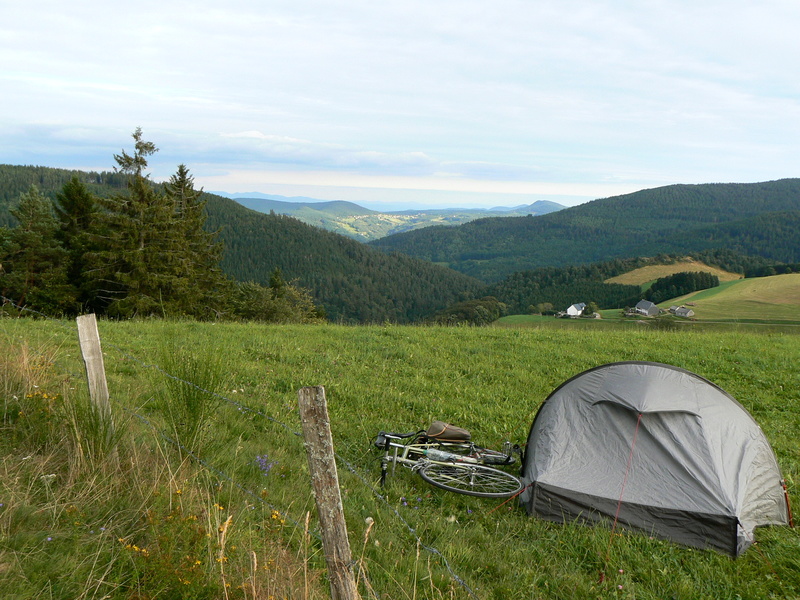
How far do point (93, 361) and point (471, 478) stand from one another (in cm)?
418

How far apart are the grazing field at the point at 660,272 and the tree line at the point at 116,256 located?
123m

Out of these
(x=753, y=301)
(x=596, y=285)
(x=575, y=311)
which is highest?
(x=753, y=301)

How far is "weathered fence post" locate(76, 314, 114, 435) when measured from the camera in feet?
15.7

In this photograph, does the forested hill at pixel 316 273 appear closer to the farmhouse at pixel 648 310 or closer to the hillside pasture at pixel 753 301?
the farmhouse at pixel 648 310

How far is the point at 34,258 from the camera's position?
4012 cm

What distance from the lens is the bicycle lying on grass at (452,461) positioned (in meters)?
6.12

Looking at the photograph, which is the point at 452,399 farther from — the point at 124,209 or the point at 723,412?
the point at 124,209

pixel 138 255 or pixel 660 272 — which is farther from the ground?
pixel 138 255

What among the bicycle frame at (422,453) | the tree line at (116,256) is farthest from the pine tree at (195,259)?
the bicycle frame at (422,453)

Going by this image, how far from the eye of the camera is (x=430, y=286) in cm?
19850

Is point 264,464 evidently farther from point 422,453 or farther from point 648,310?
point 648,310

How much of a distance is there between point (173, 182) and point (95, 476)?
46959 mm

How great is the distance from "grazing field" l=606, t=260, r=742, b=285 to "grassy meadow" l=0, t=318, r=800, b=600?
142042mm

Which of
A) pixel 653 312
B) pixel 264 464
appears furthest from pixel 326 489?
pixel 653 312
